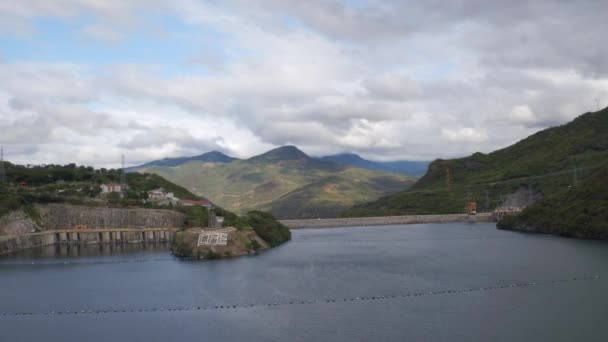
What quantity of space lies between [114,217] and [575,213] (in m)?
80.1

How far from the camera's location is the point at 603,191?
9806cm

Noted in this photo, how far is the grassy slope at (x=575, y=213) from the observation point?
92.6 meters

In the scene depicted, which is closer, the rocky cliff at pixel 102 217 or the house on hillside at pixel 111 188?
the rocky cliff at pixel 102 217

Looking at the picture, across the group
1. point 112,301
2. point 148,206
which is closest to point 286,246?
point 148,206

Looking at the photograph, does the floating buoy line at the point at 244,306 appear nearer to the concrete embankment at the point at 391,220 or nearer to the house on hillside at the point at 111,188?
the house on hillside at the point at 111,188

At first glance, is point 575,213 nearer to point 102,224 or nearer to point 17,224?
point 102,224

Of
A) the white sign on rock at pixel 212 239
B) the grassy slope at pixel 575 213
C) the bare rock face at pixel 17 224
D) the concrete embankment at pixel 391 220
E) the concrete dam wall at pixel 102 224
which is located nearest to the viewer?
the white sign on rock at pixel 212 239

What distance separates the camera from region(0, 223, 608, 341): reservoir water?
41469 mm

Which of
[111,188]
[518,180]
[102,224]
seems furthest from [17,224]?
[518,180]

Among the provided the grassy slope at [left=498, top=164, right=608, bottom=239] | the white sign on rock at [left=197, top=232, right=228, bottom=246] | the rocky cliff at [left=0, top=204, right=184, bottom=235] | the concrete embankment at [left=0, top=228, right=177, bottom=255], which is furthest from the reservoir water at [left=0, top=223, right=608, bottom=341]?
the rocky cliff at [left=0, top=204, right=184, bottom=235]

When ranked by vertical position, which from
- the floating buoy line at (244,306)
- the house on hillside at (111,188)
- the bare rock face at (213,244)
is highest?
the house on hillside at (111,188)

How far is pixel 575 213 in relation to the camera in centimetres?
9950

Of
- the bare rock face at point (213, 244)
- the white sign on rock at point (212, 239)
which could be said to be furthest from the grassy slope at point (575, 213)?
the white sign on rock at point (212, 239)

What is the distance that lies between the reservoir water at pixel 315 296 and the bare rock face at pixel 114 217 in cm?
1787
